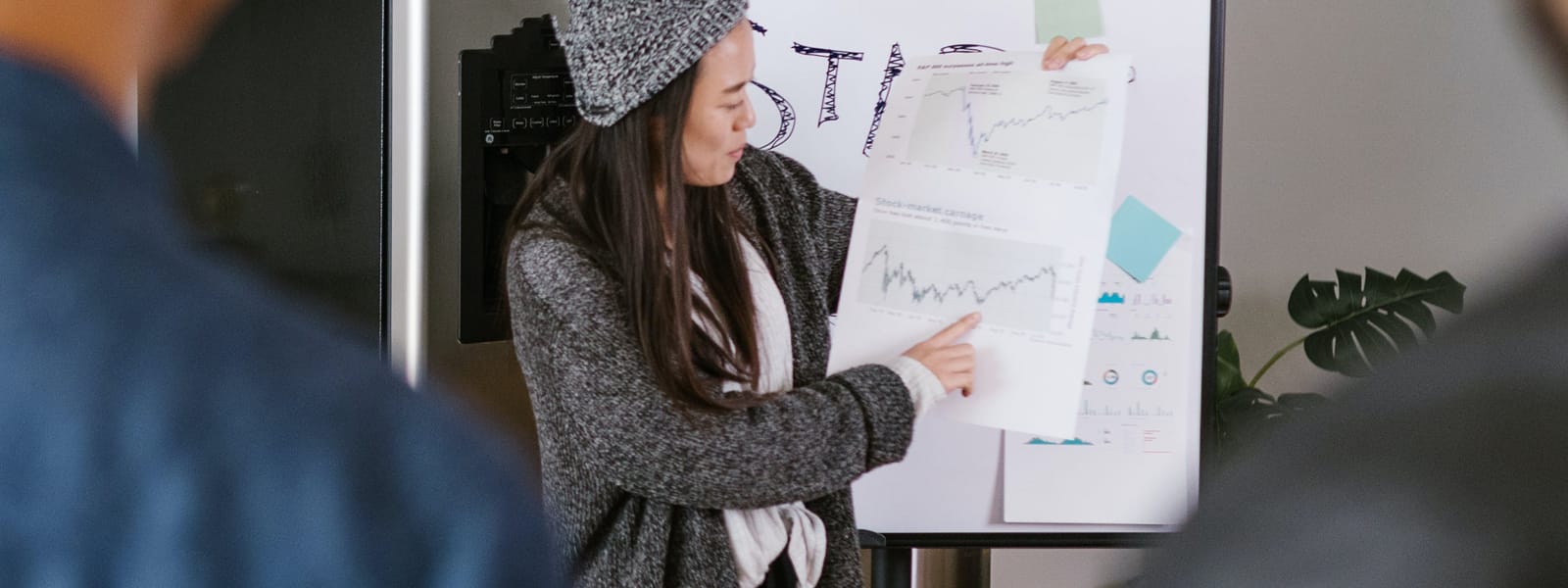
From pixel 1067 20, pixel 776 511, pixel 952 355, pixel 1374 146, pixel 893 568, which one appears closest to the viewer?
pixel 776 511

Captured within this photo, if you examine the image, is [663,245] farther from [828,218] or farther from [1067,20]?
[1067,20]

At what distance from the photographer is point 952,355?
1.72 metres

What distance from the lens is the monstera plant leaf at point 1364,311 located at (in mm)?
2385

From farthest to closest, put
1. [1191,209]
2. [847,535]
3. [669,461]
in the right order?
1. [1191,209]
2. [847,535]
3. [669,461]

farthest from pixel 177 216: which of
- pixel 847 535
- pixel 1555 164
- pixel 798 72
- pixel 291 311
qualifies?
pixel 1555 164

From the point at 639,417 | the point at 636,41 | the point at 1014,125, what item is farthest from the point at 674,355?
the point at 1014,125

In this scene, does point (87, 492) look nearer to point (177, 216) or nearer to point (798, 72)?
point (177, 216)

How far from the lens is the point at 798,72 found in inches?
75.8

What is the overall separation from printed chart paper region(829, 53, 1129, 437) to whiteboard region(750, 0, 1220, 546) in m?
0.10

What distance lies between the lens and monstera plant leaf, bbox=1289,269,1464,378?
238cm

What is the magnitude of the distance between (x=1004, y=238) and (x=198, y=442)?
4.91 ft

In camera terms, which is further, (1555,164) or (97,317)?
(1555,164)

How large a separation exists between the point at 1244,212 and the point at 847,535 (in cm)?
142

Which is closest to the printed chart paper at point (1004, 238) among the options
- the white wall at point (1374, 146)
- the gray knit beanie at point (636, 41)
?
the gray knit beanie at point (636, 41)
